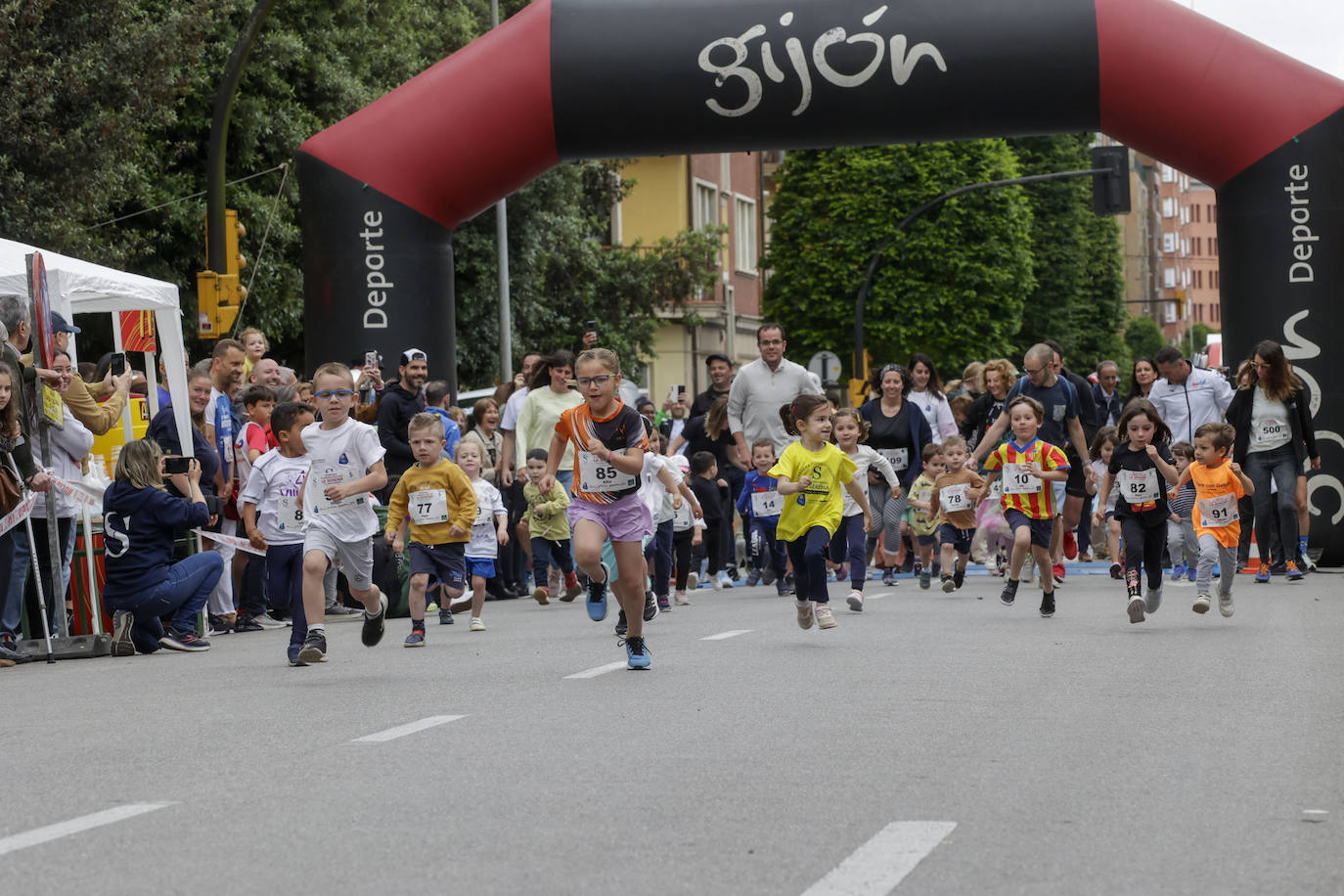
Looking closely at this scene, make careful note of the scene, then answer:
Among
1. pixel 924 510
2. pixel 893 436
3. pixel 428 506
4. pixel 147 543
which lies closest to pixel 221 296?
pixel 893 436

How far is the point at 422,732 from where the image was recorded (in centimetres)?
888

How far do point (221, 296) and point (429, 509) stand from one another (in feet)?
24.1

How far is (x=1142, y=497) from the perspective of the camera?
14523 mm

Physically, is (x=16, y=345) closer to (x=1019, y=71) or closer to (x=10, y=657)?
(x=10, y=657)

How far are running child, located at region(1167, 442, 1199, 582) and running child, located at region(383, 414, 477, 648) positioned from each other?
699 centimetres

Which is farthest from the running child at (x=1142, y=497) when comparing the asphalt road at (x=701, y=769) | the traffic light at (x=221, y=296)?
the traffic light at (x=221, y=296)

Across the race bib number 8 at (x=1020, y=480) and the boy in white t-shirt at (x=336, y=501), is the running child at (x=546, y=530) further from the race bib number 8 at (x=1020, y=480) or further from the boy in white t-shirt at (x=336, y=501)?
the boy in white t-shirt at (x=336, y=501)

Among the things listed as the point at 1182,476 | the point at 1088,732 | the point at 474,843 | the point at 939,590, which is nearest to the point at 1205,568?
the point at 1182,476

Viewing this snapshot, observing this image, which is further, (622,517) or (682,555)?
(682,555)

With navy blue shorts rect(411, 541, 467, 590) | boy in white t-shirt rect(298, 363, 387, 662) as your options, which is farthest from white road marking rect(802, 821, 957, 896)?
navy blue shorts rect(411, 541, 467, 590)

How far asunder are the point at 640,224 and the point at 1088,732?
52278mm

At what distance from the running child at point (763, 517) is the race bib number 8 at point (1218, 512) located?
3.25m

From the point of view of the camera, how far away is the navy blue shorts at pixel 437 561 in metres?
14.2

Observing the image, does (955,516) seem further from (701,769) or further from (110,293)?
(701,769)
